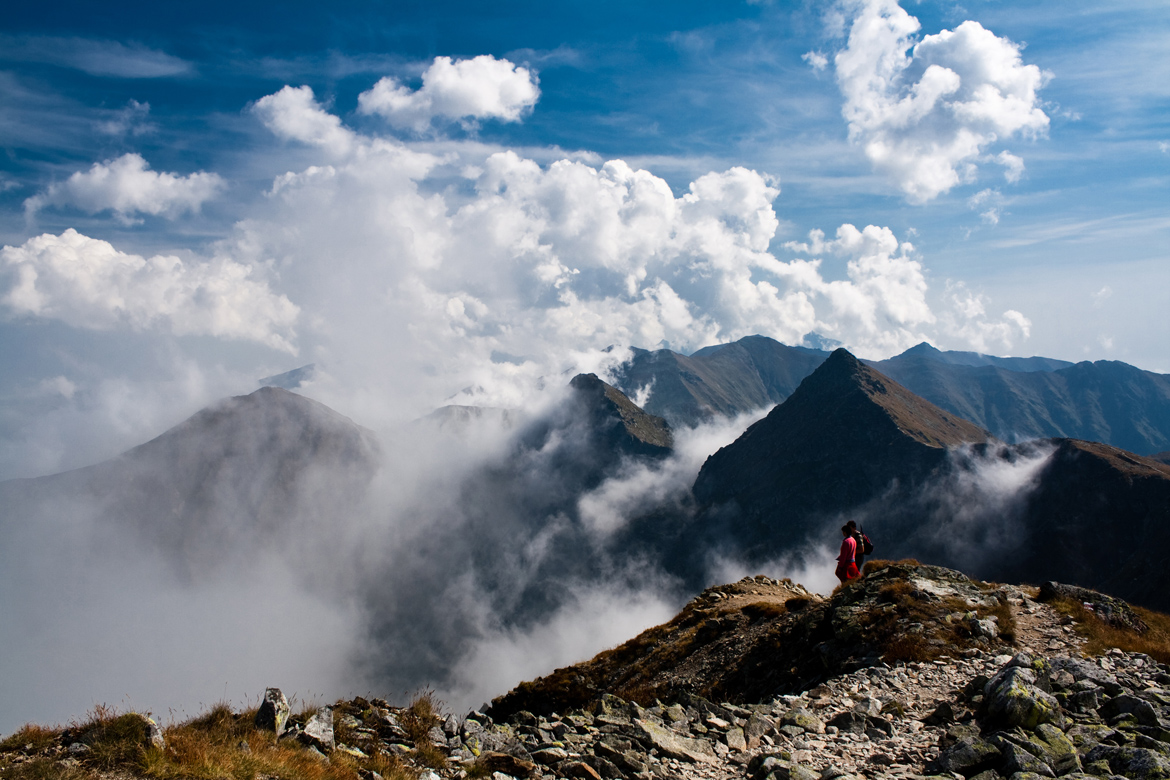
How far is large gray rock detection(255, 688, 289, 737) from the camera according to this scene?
13039mm

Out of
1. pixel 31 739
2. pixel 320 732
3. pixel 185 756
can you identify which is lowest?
pixel 320 732

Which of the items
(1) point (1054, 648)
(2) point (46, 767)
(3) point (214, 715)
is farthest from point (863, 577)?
(2) point (46, 767)

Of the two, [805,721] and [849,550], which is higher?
[849,550]

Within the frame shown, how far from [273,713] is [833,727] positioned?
14.7 m

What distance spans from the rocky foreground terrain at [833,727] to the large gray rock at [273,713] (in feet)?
0.12

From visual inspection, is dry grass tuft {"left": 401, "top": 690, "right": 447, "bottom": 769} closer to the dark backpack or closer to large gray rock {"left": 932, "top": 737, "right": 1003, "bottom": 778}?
large gray rock {"left": 932, "top": 737, "right": 1003, "bottom": 778}

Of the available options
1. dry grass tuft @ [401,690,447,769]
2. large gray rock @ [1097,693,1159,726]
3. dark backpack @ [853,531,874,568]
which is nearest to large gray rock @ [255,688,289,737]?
dry grass tuft @ [401,690,447,769]

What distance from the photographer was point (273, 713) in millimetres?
13242

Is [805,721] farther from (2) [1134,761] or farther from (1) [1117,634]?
(1) [1117,634]

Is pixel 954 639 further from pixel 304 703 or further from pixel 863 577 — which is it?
pixel 304 703

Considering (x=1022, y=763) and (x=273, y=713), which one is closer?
(x=1022, y=763)

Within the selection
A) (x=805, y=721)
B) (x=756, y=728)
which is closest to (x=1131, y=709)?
(x=805, y=721)

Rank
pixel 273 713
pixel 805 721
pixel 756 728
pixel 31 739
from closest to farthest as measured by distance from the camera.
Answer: pixel 31 739 → pixel 273 713 → pixel 756 728 → pixel 805 721

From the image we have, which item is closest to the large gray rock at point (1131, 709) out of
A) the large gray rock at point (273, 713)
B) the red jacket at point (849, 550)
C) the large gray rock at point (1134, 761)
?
the large gray rock at point (1134, 761)
